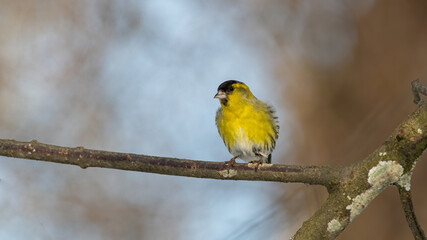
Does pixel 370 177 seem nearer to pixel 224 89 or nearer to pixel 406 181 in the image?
pixel 406 181

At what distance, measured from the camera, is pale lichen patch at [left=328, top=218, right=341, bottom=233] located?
1.39 m

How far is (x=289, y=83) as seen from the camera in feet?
14.6

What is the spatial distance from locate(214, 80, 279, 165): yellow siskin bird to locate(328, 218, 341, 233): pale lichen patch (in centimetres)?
158

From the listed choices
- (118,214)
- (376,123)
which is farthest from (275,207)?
(118,214)

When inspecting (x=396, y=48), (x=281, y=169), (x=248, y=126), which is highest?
(x=396, y=48)

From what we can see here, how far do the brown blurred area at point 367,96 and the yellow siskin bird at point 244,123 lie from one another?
2.17 feet

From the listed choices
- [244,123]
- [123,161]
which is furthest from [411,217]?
[244,123]

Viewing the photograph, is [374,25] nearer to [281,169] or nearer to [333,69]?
[333,69]

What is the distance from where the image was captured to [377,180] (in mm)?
1389

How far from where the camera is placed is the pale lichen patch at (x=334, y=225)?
1.39 meters

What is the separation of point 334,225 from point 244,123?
1651mm

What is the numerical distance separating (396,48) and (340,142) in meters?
0.80

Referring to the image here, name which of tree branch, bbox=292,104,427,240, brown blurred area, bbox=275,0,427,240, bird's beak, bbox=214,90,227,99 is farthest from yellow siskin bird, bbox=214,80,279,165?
tree branch, bbox=292,104,427,240

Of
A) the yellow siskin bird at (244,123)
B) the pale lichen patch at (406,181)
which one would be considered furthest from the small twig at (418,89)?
the yellow siskin bird at (244,123)
